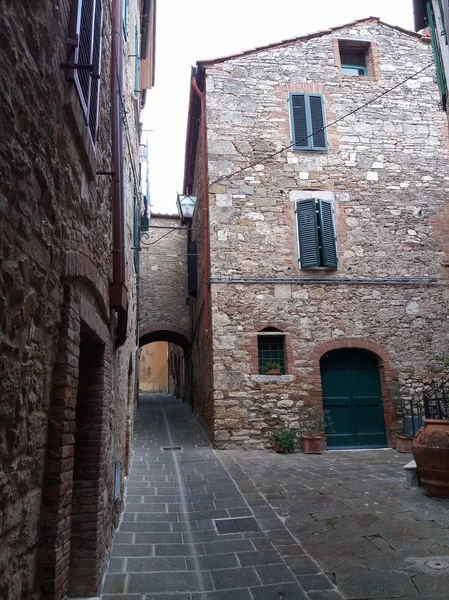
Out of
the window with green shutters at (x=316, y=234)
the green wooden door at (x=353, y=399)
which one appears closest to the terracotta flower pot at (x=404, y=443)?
the green wooden door at (x=353, y=399)

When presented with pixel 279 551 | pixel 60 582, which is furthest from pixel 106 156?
pixel 279 551

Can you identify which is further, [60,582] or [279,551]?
[279,551]

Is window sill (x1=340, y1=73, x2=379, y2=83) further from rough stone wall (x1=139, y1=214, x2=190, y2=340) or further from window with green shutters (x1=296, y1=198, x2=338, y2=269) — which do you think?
rough stone wall (x1=139, y1=214, x2=190, y2=340)

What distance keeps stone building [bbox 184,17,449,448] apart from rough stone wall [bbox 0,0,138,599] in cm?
623

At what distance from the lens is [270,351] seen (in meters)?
9.07

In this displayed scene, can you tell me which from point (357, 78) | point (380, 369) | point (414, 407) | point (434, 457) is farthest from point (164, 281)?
point (434, 457)

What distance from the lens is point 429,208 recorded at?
995 centimetres

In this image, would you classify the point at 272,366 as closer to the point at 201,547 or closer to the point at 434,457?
the point at 434,457

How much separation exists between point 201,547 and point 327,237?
675cm

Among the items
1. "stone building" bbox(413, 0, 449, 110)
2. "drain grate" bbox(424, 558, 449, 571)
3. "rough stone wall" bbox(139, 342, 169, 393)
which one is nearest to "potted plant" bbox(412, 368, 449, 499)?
"drain grate" bbox(424, 558, 449, 571)

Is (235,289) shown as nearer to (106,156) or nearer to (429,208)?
(429,208)

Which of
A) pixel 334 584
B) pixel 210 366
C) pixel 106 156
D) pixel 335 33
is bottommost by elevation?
pixel 334 584

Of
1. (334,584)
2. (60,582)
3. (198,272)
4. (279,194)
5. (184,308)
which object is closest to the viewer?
(60,582)

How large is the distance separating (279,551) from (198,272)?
8.37 m
